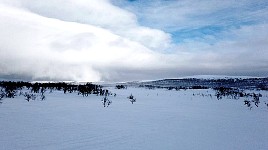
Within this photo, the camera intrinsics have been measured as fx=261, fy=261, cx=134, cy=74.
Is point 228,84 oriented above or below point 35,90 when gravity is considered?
below

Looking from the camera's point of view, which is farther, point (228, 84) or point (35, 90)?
point (228, 84)

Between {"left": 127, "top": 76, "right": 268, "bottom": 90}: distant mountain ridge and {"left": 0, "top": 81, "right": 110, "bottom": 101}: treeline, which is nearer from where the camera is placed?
{"left": 0, "top": 81, "right": 110, "bottom": 101}: treeline

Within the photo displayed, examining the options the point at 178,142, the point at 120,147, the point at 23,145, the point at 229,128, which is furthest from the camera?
the point at 229,128

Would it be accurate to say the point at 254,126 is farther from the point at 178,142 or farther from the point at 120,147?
the point at 120,147

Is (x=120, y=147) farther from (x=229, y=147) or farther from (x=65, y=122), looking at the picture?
(x=65, y=122)

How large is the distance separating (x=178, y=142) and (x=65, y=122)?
402cm

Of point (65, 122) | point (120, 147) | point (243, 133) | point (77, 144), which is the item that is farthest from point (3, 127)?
point (243, 133)

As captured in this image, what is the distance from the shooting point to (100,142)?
253 inches

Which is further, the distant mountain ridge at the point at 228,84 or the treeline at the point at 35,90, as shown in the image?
the distant mountain ridge at the point at 228,84

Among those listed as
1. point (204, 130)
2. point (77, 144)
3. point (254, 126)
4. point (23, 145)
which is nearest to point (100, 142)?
point (77, 144)

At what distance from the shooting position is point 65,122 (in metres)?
8.80

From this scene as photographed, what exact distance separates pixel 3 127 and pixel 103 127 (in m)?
2.89

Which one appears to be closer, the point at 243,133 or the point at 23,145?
the point at 23,145

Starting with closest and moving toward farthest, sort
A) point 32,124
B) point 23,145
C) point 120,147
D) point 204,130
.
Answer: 1. point 23,145
2. point 120,147
3. point 32,124
4. point 204,130
